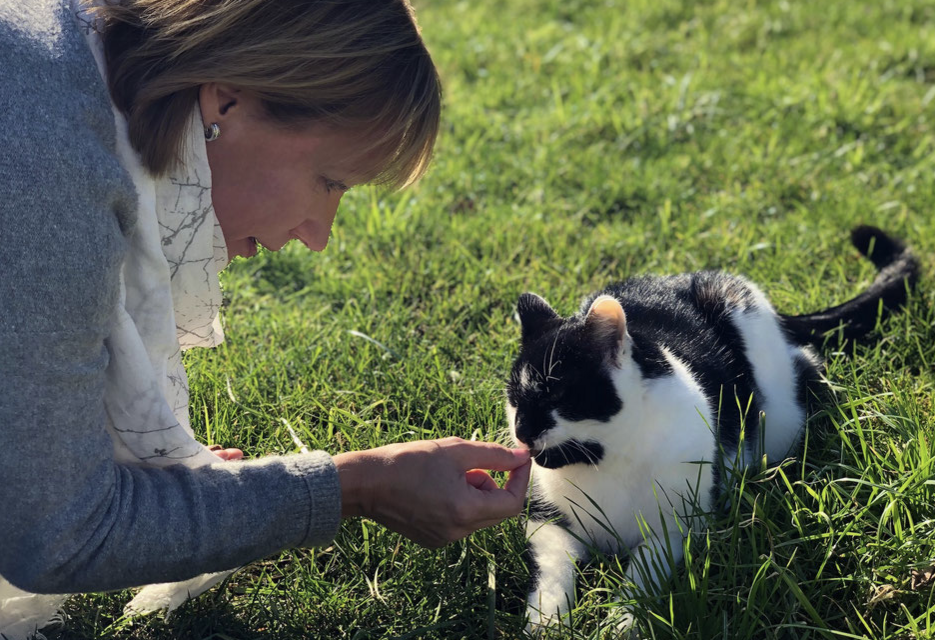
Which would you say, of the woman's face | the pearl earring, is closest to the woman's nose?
the woman's face

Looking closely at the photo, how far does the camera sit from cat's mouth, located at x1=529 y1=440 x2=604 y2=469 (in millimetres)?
1809

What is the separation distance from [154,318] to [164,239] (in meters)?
0.13

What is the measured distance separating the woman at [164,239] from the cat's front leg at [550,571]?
0.21 metres

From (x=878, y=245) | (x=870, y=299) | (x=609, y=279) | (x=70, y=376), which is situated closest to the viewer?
(x=70, y=376)

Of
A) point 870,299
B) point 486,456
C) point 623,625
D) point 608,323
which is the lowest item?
point 623,625

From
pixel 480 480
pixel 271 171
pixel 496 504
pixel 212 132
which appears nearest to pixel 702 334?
pixel 480 480

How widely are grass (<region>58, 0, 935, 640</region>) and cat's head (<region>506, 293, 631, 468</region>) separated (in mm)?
208

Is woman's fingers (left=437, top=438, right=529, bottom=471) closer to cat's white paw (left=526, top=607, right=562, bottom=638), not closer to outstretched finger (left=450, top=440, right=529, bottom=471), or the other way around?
outstretched finger (left=450, top=440, right=529, bottom=471)

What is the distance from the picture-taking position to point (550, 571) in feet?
5.85

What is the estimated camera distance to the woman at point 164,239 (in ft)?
4.14

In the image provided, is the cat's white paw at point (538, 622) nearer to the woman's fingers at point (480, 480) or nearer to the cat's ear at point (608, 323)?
the woman's fingers at point (480, 480)

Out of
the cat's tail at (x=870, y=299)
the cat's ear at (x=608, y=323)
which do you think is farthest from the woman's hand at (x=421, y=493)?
the cat's tail at (x=870, y=299)

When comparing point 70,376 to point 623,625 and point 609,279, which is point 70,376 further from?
point 609,279

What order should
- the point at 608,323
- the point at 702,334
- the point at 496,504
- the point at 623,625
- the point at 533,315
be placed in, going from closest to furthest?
the point at 496,504 < the point at 623,625 < the point at 608,323 < the point at 533,315 < the point at 702,334
